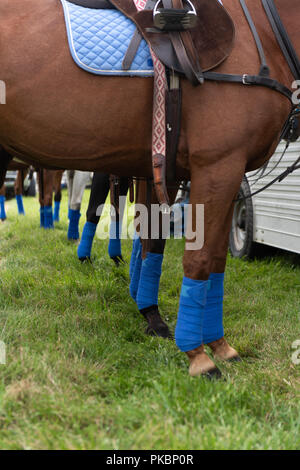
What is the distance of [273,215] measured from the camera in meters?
4.91

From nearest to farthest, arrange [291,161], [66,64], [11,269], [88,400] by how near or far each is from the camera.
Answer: [88,400] → [66,64] → [11,269] → [291,161]

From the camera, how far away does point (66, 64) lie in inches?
84.1

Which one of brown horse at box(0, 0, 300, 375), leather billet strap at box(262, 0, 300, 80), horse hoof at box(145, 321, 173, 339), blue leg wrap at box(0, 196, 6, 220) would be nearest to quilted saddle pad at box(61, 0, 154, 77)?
brown horse at box(0, 0, 300, 375)

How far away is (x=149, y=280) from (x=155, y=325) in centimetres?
32

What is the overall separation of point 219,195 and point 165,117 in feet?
1.48

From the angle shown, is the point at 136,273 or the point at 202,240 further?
the point at 136,273

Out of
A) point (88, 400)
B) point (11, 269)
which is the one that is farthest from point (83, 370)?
point (11, 269)

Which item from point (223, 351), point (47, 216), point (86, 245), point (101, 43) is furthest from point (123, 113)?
point (47, 216)

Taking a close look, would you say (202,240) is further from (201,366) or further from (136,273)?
(136,273)

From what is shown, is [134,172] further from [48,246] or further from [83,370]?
[48,246]

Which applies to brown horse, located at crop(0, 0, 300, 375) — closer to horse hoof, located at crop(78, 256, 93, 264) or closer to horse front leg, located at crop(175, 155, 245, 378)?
horse front leg, located at crop(175, 155, 245, 378)

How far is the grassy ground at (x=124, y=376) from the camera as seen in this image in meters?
1.73

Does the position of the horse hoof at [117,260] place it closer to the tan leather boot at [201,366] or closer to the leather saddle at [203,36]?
the tan leather boot at [201,366]

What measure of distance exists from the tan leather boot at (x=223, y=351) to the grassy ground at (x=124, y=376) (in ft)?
0.25
